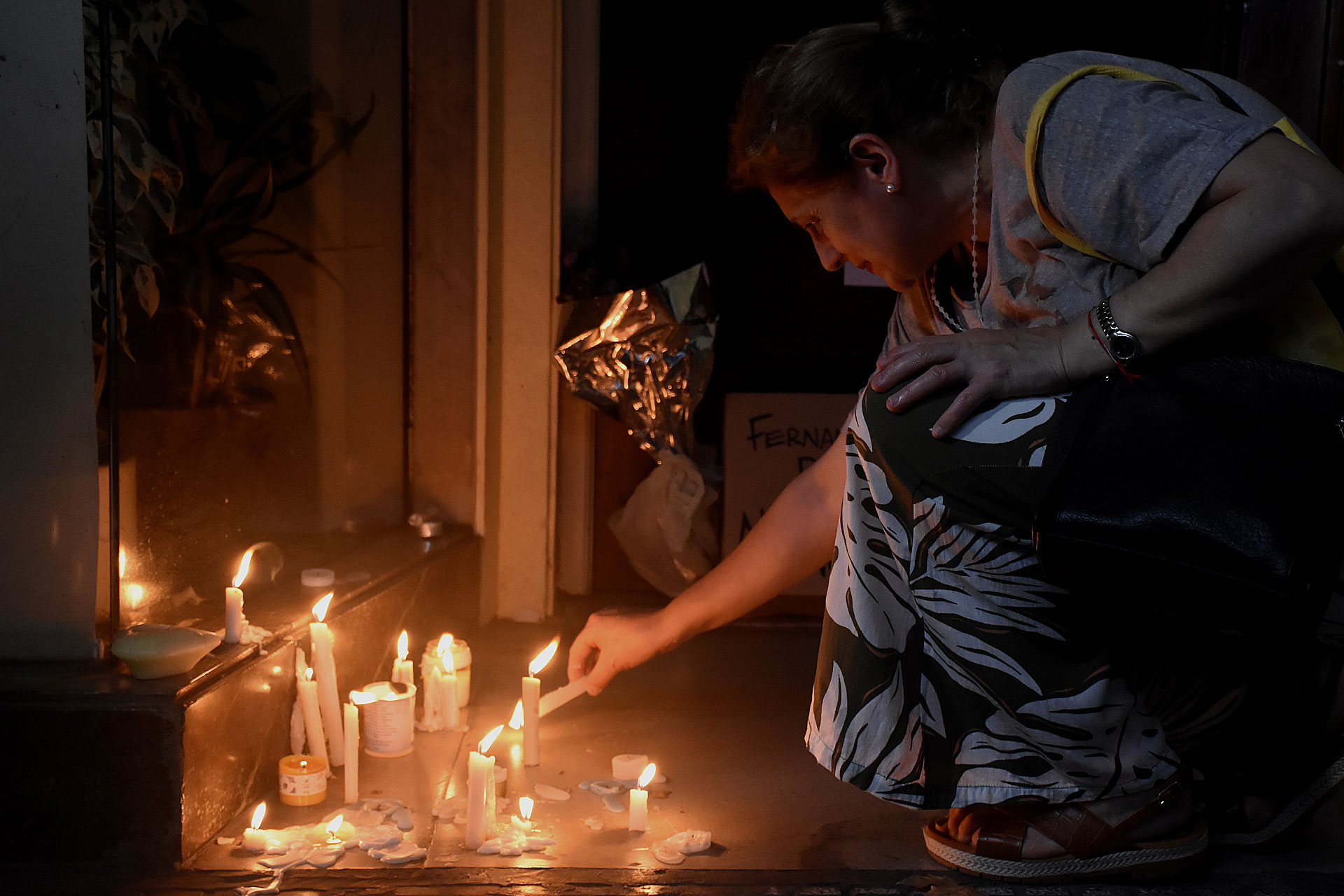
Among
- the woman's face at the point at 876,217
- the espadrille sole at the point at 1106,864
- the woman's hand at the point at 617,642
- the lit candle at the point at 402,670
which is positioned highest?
the woman's face at the point at 876,217

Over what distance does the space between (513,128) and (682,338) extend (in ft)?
2.15

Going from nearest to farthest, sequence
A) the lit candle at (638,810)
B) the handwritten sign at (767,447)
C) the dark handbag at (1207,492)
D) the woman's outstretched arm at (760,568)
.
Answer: the dark handbag at (1207,492)
the lit candle at (638,810)
the woman's outstretched arm at (760,568)
the handwritten sign at (767,447)

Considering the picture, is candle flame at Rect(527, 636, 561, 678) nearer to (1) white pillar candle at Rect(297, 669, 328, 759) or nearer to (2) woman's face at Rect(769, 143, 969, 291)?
(1) white pillar candle at Rect(297, 669, 328, 759)

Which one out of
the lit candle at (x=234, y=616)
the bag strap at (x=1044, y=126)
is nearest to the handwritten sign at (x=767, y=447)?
the lit candle at (x=234, y=616)

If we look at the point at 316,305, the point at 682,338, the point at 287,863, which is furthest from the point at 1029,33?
the point at 287,863

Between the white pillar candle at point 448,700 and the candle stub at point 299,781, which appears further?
the white pillar candle at point 448,700

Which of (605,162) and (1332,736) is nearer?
(1332,736)

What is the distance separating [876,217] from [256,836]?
123cm

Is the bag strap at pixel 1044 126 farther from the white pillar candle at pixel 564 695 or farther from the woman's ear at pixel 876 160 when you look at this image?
the white pillar candle at pixel 564 695

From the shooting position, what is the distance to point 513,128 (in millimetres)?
2562

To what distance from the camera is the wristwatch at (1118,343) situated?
1210mm

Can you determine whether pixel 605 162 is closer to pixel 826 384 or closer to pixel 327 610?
pixel 826 384

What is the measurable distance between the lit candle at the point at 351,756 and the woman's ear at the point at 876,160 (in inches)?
43.7

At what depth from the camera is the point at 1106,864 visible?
1350 mm
